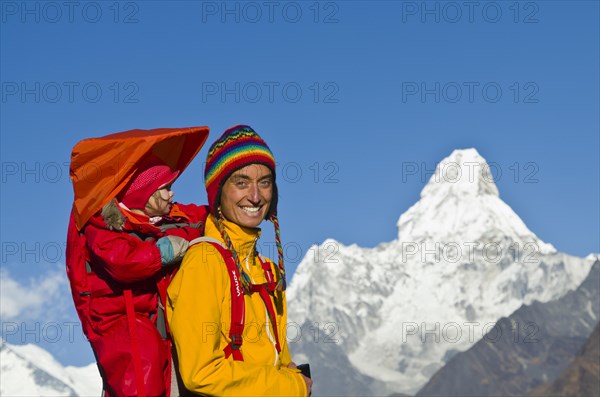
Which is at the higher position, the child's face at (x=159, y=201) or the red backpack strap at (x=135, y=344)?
the child's face at (x=159, y=201)

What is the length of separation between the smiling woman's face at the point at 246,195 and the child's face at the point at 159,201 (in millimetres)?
419

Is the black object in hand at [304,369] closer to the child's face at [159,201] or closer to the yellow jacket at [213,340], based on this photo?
the yellow jacket at [213,340]

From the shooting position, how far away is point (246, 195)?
298 inches

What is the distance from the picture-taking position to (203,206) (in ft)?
27.3

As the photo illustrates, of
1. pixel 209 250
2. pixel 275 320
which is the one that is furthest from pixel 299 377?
pixel 209 250

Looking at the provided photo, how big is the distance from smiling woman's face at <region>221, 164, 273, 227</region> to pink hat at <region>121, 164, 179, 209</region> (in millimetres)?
454

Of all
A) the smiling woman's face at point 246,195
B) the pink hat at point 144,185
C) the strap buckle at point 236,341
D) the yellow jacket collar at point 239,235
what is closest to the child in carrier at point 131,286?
the pink hat at point 144,185

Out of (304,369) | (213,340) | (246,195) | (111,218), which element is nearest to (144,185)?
(111,218)

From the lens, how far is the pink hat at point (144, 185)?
7.57 meters

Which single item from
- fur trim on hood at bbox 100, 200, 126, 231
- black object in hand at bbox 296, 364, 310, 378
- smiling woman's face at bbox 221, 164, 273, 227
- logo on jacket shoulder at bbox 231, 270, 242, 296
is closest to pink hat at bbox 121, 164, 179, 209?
fur trim on hood at bbox 100, 200, 126, 231

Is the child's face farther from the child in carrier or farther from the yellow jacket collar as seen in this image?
the yellow jacket collar

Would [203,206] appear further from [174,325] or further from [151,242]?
[174,325]

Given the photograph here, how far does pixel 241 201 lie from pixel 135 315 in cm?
110

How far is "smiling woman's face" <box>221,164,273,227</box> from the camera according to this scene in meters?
7.58
